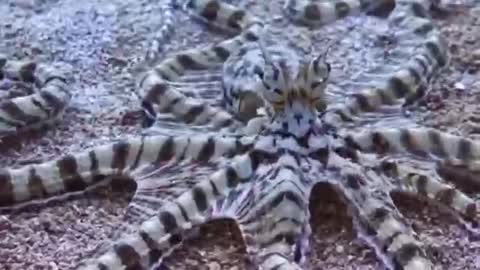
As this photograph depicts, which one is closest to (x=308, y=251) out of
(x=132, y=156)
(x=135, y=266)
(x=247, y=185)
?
(x=247, y=185)

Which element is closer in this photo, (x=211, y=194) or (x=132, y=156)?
(x=211, y=194)

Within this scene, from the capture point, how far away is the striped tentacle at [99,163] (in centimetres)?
187

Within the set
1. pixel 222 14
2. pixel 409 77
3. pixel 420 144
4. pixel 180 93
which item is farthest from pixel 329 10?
pixel 420 144

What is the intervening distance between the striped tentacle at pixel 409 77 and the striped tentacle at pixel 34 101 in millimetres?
567

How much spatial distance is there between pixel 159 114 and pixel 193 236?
0.37 m

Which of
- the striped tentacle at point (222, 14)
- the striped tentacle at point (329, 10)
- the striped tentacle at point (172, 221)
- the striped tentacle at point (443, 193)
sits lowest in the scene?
the striped tentacle at point (172, 221)

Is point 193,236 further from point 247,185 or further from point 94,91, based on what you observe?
point 94,91

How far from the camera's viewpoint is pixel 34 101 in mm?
2064

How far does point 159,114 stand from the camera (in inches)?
80.0

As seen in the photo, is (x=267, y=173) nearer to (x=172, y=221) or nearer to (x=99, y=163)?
(x=172, y=221)

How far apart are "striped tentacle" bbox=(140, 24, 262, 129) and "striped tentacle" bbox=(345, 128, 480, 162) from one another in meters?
0.26

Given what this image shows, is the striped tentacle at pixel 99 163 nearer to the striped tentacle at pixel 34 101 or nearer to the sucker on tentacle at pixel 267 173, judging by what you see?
the sucker on tentacle at pixel 267 173

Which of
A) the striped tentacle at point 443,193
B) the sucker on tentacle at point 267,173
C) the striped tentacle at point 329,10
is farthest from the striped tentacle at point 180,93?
the striped tentacle at point 443,193

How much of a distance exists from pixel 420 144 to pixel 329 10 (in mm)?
629
